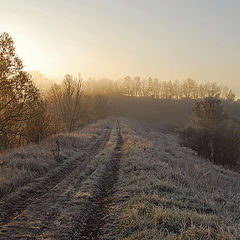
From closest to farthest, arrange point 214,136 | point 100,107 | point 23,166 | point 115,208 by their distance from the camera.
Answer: point 115,208 < point 23,166 < point 214,136 < point 100,107

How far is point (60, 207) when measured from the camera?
24.9 ft

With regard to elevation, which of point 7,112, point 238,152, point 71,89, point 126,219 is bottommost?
point 238,152

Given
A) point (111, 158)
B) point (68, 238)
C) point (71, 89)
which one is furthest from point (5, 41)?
point (71, 89)

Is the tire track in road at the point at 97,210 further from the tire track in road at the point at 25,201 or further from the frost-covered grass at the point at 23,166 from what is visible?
the frost-covered grass at the point at 23,166

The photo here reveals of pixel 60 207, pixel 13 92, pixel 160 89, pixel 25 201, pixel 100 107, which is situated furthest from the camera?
pixel 160 89

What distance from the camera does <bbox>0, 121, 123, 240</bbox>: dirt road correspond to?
5.96 meters

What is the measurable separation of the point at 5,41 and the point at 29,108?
4846 mm

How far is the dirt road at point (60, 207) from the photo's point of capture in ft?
19.6

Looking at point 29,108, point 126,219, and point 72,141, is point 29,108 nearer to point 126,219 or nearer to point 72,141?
point 72,141

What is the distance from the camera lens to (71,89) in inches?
1481

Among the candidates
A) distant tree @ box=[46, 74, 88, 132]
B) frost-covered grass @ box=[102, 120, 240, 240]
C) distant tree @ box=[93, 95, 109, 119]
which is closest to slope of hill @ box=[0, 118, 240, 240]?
frost-covered grass @ box=[102, 120, 240, 240]

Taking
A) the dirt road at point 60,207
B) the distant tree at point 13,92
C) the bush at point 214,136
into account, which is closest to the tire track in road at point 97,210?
the dirt road at point 60,207

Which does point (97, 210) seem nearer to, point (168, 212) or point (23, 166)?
point (168, 212)

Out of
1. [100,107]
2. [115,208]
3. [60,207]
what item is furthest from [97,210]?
[100,107]
